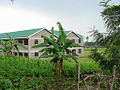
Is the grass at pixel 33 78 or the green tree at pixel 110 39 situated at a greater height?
the green tree at pixel 110 39

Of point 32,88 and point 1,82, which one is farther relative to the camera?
point 32,88

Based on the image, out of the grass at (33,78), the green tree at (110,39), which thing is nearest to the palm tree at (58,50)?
the grass at (33,78)

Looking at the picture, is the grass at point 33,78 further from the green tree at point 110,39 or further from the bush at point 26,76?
the green tree at point 110,39

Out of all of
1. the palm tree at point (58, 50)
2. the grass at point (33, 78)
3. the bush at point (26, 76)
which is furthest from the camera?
the palm tree at point (58, 50)

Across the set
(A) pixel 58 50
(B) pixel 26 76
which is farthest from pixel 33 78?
(A) pixel 58 50

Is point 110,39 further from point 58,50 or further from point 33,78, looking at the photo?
point 33,78

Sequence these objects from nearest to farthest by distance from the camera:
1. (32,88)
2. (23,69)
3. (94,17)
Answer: (32,88) < (23,69) < (94,17)

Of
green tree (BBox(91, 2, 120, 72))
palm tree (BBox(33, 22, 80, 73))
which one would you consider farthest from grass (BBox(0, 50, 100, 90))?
green tree (BBox(91, 2, 120, 72))

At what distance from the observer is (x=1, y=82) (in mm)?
6875

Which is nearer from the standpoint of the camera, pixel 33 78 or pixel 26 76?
pixel 33 78

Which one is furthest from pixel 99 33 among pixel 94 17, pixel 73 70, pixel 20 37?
pixel 20 37

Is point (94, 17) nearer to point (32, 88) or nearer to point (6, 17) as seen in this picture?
point (32, 88)

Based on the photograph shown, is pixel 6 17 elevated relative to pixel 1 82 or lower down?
elevated

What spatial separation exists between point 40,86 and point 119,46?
358 centimetres
